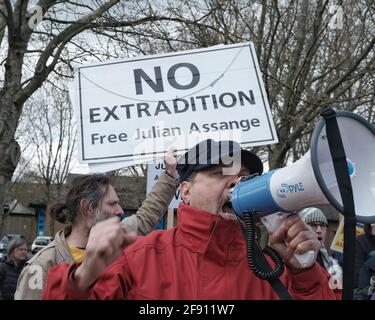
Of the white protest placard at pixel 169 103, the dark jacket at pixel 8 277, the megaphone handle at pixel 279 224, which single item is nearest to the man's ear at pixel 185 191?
the megaphone handle at pixel 279 224

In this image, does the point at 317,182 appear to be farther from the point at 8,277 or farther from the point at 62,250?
the point at 8,277

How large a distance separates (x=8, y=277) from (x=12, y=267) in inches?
6.2

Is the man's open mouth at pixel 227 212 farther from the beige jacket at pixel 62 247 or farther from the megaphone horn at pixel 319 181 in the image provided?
the beige jacket at pixel 62 247

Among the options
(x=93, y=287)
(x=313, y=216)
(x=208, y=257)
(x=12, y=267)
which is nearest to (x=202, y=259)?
(x=208, y=257)

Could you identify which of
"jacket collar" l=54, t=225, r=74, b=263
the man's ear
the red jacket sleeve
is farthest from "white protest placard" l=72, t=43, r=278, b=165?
the red jacket sleeve

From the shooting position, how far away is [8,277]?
6.38 m

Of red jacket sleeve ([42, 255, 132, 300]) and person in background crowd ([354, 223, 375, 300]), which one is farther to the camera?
person in background crowd ([354, 223, 375, 300])

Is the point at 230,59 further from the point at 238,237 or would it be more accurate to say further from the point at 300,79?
the point at 300,79

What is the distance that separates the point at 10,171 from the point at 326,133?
222 inches

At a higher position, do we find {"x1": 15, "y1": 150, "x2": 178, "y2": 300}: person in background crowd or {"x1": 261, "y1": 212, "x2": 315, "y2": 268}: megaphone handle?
{"x1": 15, "y1": 150, "x2": 178, "y2": 300}: person in background crowd

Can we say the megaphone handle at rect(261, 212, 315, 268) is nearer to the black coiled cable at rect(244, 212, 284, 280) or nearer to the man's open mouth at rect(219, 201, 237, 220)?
the black coiled cable at rect(244, 212, 284, 280)

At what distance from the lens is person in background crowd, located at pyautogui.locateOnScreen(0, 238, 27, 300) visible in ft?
20.6

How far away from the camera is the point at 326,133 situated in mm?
1675
